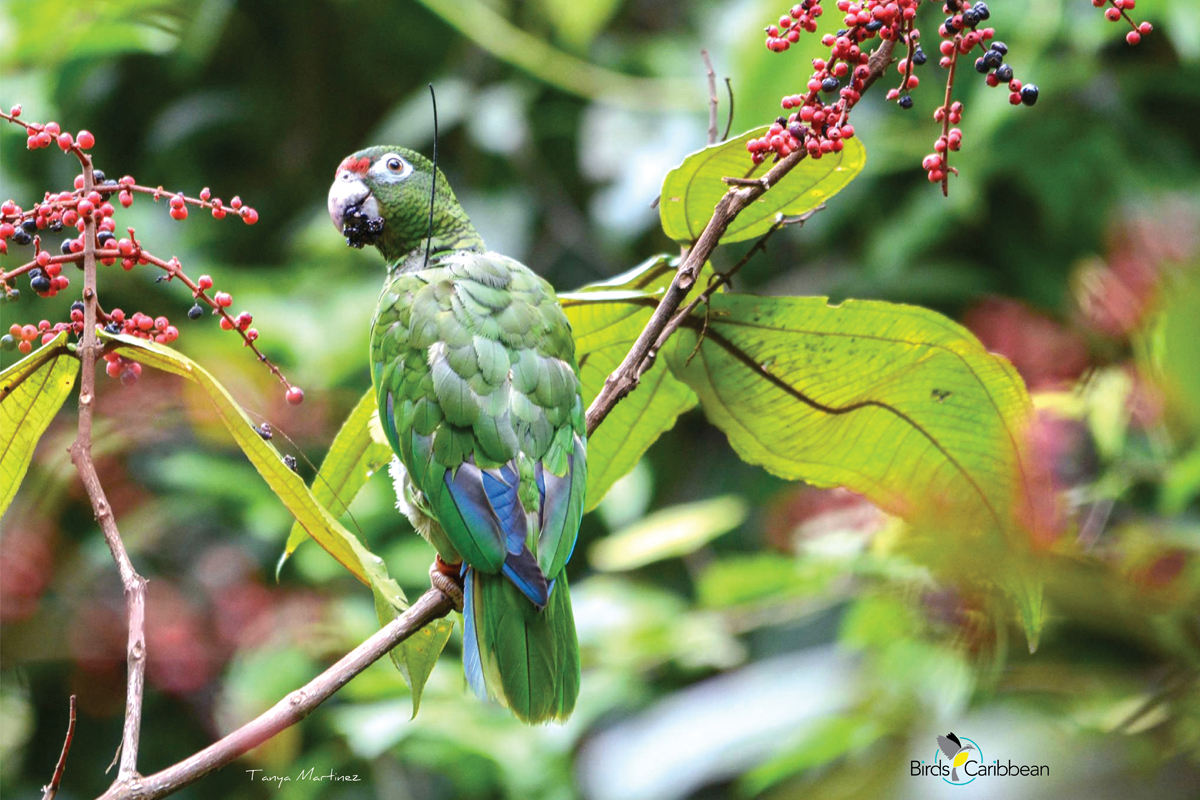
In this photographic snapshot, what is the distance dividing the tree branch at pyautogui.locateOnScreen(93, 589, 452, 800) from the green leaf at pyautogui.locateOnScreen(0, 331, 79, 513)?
0.38 metres

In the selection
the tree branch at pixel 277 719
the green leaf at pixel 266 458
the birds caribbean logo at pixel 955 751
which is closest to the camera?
the birds caribbean logo at pixel 955 751

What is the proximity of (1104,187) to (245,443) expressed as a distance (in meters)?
2.76

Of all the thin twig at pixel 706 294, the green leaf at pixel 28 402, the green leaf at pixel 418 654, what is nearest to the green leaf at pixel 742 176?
the thin twig at pixel 706 294

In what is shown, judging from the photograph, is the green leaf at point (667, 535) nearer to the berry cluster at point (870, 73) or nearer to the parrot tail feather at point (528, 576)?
the parrot tail feather at point (528, 576)

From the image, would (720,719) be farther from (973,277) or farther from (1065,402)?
(973,277)

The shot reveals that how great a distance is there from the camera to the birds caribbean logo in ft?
2.37

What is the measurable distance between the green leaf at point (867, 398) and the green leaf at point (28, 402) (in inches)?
26.1

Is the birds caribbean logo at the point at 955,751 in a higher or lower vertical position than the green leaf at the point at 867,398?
lower

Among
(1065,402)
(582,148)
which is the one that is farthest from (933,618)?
(582,148)

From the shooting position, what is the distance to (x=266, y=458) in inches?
41.2

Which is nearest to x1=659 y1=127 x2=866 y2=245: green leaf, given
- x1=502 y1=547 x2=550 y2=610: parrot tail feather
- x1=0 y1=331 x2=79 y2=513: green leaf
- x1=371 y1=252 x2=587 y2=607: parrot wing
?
x1=371 y1=252 x2=587 y2=607: parrot wing

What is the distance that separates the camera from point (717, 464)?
3.40m

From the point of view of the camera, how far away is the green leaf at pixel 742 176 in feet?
3.76

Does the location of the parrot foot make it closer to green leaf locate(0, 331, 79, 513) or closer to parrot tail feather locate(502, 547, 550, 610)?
parrot tail feather locate(502, 547, 550, 610)
